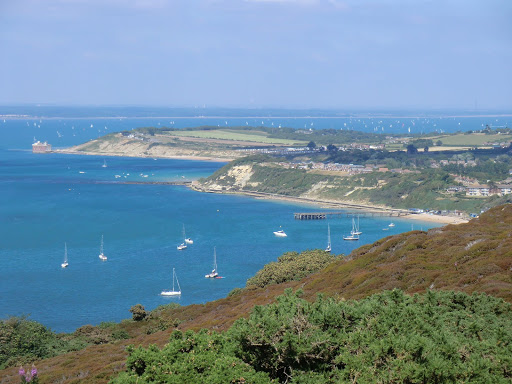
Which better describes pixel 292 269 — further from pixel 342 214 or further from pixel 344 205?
pixel 344 205

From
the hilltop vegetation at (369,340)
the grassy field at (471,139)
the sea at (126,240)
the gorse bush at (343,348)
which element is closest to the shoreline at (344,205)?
the sea at (126,240)

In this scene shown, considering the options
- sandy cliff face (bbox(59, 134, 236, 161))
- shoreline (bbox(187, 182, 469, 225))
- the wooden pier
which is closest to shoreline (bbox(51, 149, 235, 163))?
sandy cliff face (bbox(59, 134, 236, 161))

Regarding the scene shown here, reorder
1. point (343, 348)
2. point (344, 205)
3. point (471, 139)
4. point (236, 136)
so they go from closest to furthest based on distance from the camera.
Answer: point (343, 348) < point (344, 205) < point (471, 139) < point (236, 136)

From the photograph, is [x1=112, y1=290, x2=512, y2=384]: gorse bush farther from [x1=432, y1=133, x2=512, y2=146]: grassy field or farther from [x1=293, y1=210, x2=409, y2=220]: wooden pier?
[x1=432, y1=133, x2=512, y2=146]: grassy field

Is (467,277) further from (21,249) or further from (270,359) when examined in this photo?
(21,249)

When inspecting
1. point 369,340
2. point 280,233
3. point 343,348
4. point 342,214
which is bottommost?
point 342,214

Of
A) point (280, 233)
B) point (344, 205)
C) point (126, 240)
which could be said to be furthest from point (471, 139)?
point (126, 240)

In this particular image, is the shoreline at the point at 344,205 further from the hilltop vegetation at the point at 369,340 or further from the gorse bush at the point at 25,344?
the gorse bush at the point at 25,344
